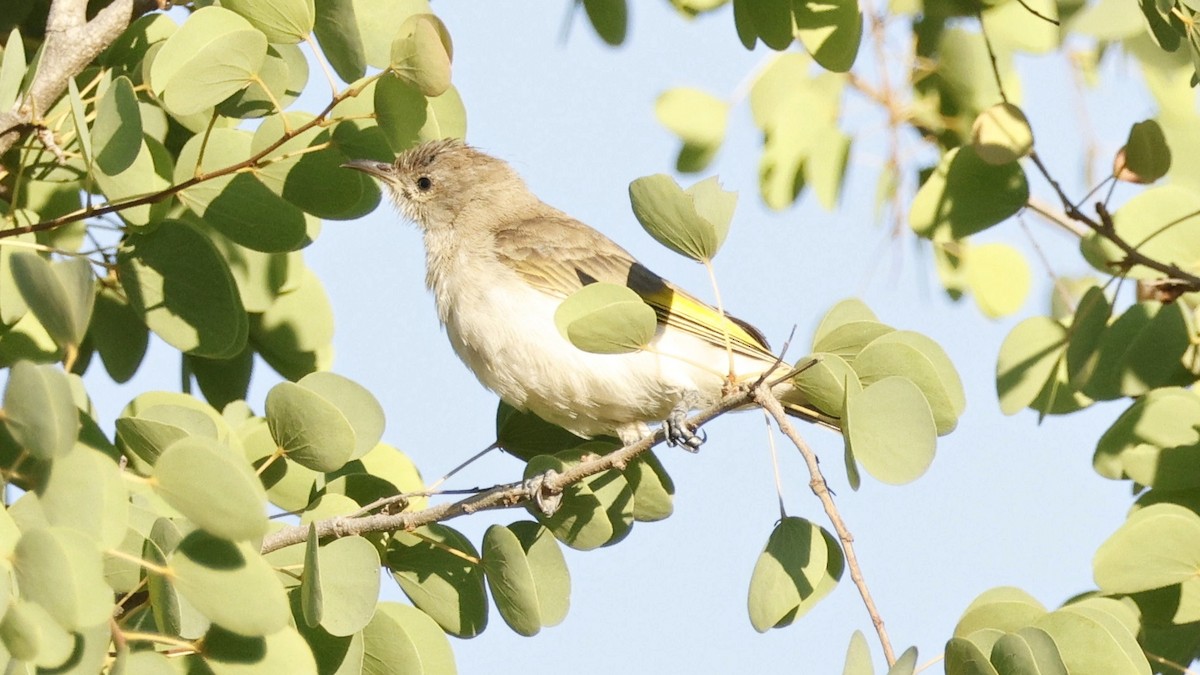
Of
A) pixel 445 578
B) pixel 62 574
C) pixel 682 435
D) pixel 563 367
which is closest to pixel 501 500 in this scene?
pixel 445 578

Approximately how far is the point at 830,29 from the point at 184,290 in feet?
5.91

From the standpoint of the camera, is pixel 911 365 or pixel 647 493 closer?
pixel 911 365

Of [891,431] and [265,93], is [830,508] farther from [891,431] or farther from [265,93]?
[265,93]

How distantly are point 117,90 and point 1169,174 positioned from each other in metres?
2.86

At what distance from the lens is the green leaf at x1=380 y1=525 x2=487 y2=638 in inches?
128

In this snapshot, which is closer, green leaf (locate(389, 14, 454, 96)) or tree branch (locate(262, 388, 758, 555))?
tree branch (locate(262, 388, 758, 555))

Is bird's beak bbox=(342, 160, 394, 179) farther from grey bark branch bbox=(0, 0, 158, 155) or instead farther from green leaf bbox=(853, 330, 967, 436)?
green leaf bbox=(853, 330, 967, 436)

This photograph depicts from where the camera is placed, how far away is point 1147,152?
3605 mm

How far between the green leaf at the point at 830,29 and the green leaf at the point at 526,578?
1469mm

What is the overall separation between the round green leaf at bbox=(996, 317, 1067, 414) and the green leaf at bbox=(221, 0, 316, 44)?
204cm

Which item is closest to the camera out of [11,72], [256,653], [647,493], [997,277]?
[256,653]

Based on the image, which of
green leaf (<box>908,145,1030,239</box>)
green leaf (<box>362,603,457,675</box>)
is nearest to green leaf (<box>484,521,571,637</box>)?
green leaf (<box>362,603,457,675</box>)

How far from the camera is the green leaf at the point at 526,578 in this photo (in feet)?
10.4

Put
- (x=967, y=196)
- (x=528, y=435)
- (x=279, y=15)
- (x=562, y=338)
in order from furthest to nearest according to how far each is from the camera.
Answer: (x=528, y=435) < (x=562, y=338) < (x=967, y=196) < (x=279, y=15)
